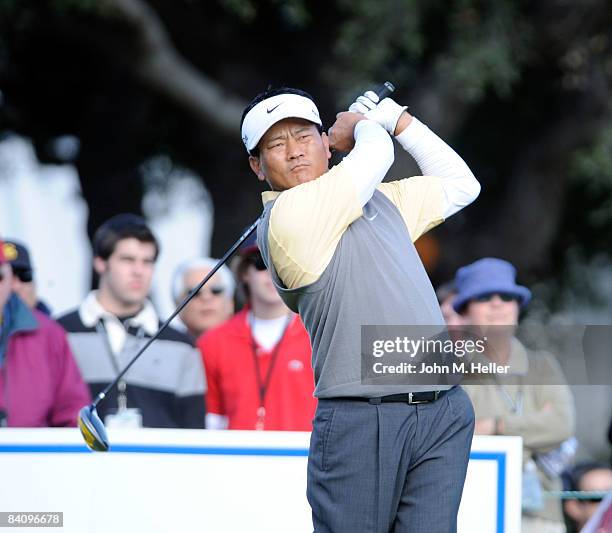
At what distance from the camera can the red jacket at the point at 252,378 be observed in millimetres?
5730

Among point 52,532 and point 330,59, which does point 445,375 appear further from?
point 330,59

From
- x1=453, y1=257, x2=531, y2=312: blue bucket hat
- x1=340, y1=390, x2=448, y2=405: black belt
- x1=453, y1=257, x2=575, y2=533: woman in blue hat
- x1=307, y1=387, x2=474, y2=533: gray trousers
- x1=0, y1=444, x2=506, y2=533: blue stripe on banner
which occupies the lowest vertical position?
x1=307, y1=387, x2=474, y2=533: gray trousers

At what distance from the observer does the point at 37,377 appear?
5508 mm

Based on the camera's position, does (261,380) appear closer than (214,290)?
Yes

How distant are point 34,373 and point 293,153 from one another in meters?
2.17

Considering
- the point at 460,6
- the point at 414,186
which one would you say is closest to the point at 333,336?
the point at 414,186

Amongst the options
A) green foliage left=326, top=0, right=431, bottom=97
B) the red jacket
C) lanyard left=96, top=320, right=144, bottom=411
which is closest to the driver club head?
lanyard left=96, top=320, right=144, bottom=411

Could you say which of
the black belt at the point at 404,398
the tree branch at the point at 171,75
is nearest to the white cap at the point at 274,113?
the black belt at the point at 404,398

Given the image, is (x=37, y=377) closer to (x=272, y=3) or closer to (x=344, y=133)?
(x=344, y=133)

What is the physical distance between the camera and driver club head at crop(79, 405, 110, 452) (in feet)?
14.4

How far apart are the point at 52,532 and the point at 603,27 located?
809cm

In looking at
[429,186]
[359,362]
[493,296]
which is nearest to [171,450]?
[359,362]

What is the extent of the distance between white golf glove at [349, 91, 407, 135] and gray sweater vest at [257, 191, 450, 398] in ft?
1.32

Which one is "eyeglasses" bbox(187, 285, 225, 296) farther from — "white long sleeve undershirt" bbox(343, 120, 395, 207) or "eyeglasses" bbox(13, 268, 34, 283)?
"white long sleeve undershirt" bbox(343, 120, 395, 207)
